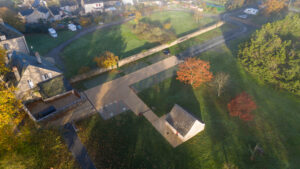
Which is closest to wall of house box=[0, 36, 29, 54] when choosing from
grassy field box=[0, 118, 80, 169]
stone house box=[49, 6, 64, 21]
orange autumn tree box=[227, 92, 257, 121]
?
grassy field box=[0, 118, 80, 169]

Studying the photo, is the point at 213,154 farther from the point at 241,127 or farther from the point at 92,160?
the point at 92,160

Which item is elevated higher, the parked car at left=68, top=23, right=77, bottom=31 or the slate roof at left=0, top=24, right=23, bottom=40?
the slate roof at left=0, top=24, right=23, bottom=40

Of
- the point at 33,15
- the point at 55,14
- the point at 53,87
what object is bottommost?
the point at 53,87

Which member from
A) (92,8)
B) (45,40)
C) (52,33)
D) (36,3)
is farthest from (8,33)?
(36,3)

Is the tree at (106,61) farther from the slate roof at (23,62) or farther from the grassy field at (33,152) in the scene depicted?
the grassy field at (33,152)

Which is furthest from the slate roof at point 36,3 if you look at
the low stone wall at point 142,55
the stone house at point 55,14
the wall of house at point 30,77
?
the wall of house at point 30,77

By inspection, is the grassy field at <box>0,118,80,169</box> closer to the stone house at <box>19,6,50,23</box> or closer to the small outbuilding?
the small outbuilding

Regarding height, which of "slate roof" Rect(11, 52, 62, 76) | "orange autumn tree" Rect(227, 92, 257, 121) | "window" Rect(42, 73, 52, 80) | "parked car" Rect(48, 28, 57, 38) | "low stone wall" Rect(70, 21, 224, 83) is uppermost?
"slate roof" Rect(11, 52, 62, 76)

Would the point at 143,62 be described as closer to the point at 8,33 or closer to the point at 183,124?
the point at 183,124
